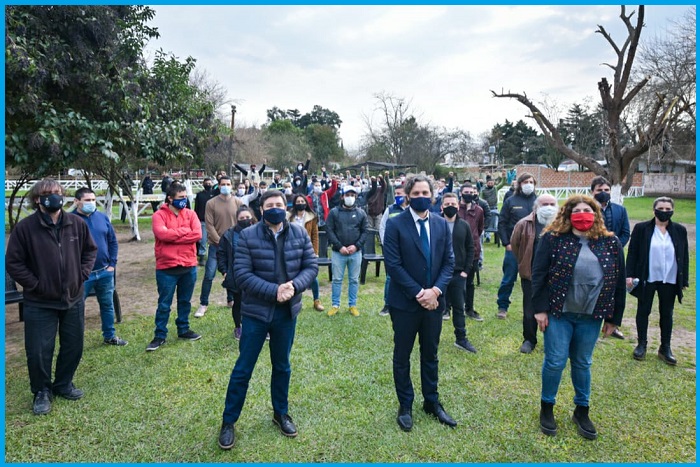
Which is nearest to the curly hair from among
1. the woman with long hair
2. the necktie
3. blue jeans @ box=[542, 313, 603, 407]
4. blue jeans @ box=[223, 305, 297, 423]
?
blue jeans @ box=[542, 313, 603, 407]

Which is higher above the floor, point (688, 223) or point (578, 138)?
point (578, 138)

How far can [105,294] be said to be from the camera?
5.39m

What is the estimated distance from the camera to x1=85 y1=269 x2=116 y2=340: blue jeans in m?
5.32

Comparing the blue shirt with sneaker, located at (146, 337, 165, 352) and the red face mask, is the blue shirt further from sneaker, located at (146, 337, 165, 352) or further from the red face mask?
the red face mask

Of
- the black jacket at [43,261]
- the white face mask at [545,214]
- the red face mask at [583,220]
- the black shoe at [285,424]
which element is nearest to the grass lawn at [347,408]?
the black shoe at [285,424]

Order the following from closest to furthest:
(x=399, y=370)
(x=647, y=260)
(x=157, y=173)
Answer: (x=399, y=370)
(x=647, y=260)
(x=157, y=173)

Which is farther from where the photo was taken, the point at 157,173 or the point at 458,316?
the point at 157,173

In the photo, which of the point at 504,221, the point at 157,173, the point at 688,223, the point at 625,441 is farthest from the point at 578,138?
the point at 625,441

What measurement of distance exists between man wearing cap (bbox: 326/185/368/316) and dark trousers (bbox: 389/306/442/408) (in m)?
2.81

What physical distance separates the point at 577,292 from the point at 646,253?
2230 millimetres

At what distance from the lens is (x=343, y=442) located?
11.4 ft

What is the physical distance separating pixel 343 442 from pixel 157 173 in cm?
3942

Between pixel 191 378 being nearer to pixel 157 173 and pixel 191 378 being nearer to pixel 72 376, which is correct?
pixel 72 376

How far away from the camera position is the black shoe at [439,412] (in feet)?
12.1
